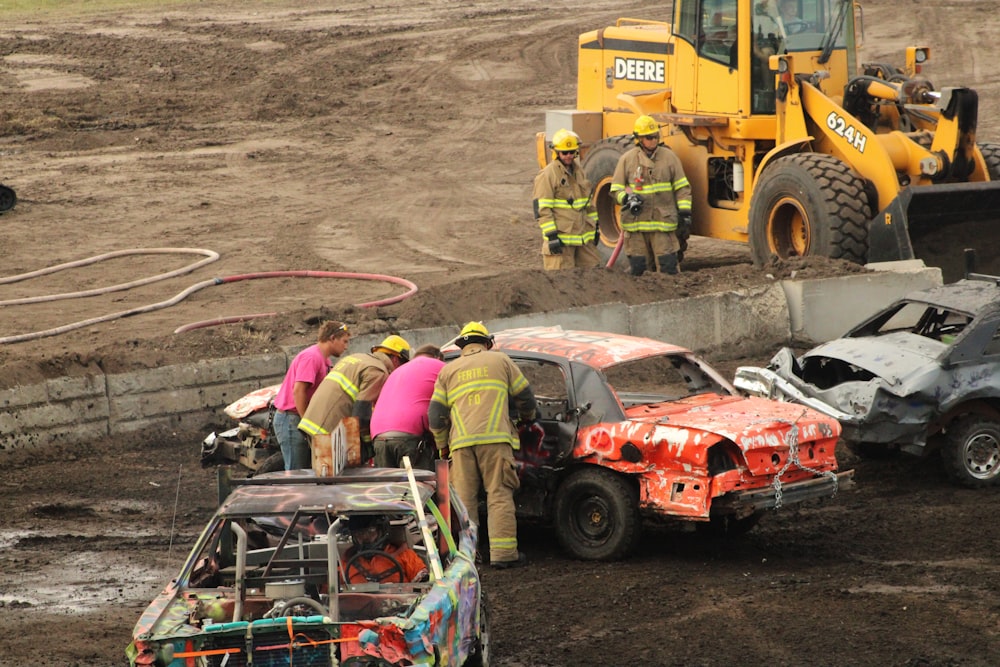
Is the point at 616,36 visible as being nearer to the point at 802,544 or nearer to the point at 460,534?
the point at 802,544

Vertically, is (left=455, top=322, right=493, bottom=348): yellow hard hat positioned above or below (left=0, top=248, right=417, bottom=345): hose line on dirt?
above

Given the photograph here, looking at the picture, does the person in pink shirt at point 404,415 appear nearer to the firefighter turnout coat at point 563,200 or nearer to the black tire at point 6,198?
the firefighter turnout coat at point 563,200

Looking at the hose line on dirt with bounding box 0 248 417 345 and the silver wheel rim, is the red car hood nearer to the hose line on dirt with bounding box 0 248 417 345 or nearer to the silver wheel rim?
the silver wheel rim

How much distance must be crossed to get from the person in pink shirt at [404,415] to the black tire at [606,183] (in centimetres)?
821

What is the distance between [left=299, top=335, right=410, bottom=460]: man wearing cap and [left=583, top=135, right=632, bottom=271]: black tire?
8.06 m

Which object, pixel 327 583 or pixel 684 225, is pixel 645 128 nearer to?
pixel 684 225

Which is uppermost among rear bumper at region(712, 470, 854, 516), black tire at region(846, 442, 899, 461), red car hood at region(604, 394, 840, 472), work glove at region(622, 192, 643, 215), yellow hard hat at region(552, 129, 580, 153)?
yellow hard hat at region(552, 129, 580, 153)

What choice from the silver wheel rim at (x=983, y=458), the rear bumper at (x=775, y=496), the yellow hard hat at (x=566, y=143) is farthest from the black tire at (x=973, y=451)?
the yellow hard hat at (x=566, y=143)

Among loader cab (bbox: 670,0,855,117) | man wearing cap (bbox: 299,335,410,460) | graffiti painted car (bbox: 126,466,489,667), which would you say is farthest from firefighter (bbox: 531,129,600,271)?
A: graffiti painted car (bbox: 126,466,489,667)

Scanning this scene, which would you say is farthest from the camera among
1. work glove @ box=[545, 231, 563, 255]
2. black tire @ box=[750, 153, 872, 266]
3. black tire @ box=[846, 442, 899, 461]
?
work glove @ box=[545, 231, 563, 255]

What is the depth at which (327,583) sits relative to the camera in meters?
7.74

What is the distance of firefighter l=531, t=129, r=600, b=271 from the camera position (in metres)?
16.9

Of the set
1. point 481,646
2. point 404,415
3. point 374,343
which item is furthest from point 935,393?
point 374,343

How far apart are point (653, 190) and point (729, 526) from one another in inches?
274
